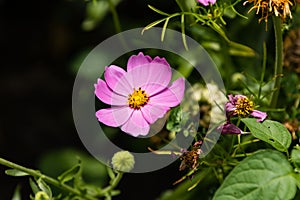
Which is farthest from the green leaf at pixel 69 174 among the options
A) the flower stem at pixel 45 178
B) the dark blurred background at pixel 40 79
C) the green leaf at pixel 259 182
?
the dark blurred background at pixel 40 79

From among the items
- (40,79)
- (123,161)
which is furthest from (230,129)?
(40,79)

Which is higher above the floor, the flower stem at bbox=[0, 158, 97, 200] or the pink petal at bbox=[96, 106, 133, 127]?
the pink petal at bbox=[96, 106, 133, 127]

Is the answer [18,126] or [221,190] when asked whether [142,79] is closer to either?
[221,190]

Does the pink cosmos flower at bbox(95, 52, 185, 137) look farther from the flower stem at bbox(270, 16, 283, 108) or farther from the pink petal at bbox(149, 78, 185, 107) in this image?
the flower stem at bbox(270, 16, 283, 108)


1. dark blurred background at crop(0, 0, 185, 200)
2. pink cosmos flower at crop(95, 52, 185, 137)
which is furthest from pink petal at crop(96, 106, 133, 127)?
dark blurred background at crop(0, 0, 185, 200)

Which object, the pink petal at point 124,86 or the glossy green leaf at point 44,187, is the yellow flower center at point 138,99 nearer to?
the pink petal at point 124,86

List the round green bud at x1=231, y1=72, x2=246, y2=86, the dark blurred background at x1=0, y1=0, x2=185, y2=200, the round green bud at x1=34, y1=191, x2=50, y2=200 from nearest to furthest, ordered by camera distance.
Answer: the round green bud at x1=34, y1=191, x2=50, y2=200 < the round green bud at x1=231, y1=72, x2=246, y2=86 < the dark blurred background at x1=0, y1=0, x2=185, y2=200

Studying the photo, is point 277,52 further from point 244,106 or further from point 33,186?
point 33,186
